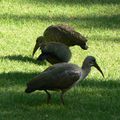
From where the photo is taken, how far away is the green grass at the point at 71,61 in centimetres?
841

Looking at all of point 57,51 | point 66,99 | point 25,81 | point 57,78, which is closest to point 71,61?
point 57,51

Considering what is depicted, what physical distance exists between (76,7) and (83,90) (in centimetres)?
732

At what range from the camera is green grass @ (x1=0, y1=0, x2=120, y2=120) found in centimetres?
841

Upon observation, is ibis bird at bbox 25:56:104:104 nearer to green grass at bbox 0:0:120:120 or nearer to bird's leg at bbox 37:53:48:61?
green grass at bbox 0:0:120:120

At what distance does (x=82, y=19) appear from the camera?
613 inches

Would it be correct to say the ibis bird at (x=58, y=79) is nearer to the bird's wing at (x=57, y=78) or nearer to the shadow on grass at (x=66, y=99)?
the bird's wing at (x=57, y=78)

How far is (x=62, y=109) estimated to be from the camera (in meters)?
8.45

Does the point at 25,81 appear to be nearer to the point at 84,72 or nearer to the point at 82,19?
the point at 84,72

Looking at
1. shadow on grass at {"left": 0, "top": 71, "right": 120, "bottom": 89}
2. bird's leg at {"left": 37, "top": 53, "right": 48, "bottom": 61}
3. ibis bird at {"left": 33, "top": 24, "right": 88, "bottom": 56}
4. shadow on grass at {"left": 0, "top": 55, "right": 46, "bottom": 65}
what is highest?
bird's leg at {"left": 37, "top": 53, "right": 48, "bottom": 61}

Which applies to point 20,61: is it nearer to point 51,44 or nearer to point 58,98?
point 51,44

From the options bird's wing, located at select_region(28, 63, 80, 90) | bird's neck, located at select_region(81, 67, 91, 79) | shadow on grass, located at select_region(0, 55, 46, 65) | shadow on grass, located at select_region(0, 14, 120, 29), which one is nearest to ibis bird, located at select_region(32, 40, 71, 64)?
shadow on grass, located at select_region(0, 55, 46, 65)

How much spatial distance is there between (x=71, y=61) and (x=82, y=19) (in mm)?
4074

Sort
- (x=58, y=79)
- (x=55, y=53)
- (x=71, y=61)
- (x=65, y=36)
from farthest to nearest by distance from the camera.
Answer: (x=71, y=61) → (x=65, y=36) → (x=55, y=53) → (x=58, y=79)

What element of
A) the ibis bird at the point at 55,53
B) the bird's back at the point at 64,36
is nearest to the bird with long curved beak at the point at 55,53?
the ibis bird at the point at 55,53
